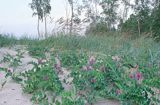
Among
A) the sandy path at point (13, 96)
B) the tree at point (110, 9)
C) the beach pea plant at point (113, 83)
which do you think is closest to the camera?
the beach pea plant at point (113, 83)

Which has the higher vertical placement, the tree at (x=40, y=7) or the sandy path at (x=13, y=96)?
the tree at (x=40, y=7)

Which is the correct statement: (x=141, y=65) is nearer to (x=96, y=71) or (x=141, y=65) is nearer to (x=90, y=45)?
(x=96, y=71)

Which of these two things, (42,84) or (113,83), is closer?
(42,84)

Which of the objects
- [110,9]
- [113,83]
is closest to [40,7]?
Result: [110,9]

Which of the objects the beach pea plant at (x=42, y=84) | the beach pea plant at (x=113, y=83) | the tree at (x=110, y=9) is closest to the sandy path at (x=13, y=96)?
the beach pea plant at (x=42, y=84)

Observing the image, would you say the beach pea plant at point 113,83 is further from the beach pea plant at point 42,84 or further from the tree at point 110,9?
the tree at point 110,9

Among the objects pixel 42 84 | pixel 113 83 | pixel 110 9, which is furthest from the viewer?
pixel 110 9

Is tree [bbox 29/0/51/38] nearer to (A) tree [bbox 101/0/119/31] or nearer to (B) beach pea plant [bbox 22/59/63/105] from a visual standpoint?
(A) tree [bbox 101/0/119/31]

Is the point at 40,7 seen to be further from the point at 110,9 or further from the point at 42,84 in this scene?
the point at 42,84

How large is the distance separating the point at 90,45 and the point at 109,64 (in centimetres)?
388

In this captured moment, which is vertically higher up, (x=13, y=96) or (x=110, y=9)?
(x=110, y=9)

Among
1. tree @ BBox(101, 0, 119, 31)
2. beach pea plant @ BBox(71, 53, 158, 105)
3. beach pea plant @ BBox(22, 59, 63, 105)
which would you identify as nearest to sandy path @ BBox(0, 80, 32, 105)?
beach pea plant @ BBox(22, 59, 63, 105)

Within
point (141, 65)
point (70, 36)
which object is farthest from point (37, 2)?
point (141, 65)

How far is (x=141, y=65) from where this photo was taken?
5176 mm
